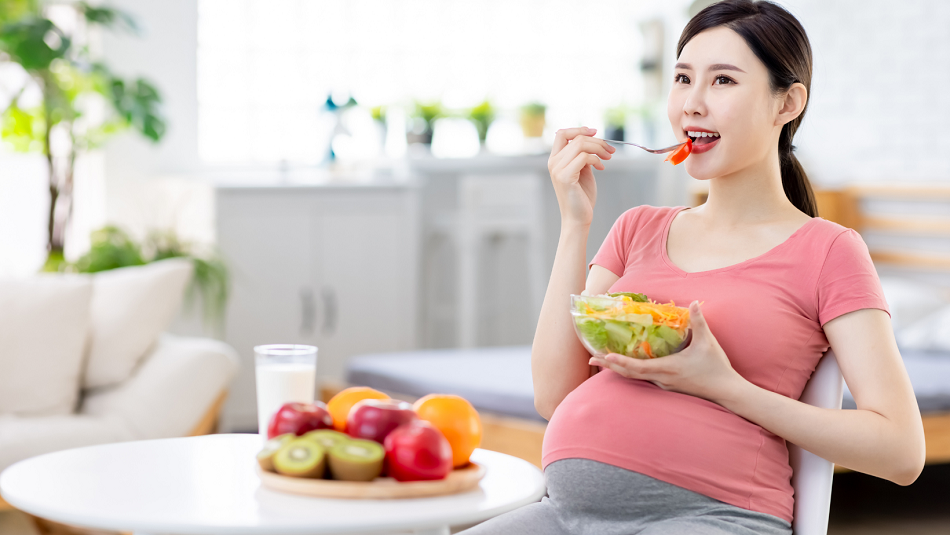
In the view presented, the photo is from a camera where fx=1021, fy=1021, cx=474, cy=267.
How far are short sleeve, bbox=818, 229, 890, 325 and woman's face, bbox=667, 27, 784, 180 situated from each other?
0.61 feet

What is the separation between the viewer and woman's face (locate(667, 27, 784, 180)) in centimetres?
143

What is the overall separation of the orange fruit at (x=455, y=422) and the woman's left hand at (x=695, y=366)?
0.57 ft

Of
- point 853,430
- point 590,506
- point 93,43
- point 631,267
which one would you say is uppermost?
point 93,43

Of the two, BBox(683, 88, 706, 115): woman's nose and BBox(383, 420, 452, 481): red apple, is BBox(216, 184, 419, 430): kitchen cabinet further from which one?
BBox(383, 420, 452, 481): red apple

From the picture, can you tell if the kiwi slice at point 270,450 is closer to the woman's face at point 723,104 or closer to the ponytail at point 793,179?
the woman's face at point 723,104

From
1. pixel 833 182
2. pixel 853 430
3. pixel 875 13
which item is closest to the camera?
pixel 853 430

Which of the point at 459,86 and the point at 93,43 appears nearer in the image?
the point at 93,43

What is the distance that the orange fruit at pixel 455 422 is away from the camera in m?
1.25

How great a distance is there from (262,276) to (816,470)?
3347 millimetres

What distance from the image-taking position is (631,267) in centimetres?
155

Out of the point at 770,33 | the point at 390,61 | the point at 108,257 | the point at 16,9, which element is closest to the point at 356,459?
the point at 770,33

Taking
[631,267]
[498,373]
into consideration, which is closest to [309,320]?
[498,373]

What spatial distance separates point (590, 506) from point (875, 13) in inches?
150

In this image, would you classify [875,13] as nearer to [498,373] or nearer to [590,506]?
[498,373]
